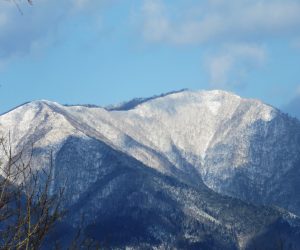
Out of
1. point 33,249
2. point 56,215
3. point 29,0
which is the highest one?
point 29,0

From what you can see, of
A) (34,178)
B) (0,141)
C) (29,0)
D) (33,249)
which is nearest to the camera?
(29,0)

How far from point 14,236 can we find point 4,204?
2.94 ft

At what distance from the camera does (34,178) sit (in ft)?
66.4

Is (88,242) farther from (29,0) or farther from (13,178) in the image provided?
(29,0)

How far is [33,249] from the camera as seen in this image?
1764cm

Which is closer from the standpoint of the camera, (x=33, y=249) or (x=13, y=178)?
(x=33, y=249)

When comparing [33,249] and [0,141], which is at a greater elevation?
[0,141]

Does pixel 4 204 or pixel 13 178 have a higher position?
pixel 13 178

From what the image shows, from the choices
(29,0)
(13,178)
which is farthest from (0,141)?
(29,0)

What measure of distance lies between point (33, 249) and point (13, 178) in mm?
3214

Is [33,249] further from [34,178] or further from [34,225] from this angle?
[34,178]

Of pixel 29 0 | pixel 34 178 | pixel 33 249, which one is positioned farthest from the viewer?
pixel 34 178

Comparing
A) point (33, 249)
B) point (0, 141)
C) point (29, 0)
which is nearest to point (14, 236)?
point (33, 249)

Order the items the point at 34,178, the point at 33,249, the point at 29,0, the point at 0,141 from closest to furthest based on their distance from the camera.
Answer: the point at 29,0 < the point at 33,249 < the point at 0,141 < the point at 34,178
